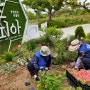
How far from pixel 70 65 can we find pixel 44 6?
1898 cm

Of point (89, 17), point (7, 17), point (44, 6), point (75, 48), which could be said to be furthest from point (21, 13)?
point (89, 17)

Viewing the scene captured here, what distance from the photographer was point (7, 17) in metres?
10.8

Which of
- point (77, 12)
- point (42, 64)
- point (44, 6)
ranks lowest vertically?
point (77, 12)

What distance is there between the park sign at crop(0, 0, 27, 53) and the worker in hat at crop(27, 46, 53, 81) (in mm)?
3210

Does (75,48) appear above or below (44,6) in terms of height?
above

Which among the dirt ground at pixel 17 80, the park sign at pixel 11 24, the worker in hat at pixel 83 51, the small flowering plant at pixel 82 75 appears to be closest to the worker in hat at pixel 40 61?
the dirt ground at pixel 17 80

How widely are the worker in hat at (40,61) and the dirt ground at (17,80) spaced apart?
27cm

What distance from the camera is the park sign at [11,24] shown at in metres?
10.6

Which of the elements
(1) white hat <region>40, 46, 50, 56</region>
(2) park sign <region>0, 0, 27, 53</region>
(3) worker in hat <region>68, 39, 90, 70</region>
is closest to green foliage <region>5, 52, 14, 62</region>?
(2) park sign <region>0, 0, 27, 53</region>

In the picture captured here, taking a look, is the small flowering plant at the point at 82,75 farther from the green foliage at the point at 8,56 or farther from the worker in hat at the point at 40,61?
the green foliage at the point at 8,56

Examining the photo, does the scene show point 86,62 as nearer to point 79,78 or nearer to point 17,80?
point 79,78

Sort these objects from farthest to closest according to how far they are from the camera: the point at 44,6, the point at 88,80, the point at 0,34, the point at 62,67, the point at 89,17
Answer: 1. the point at 89,17
2. the point at 44,6
3. the point at 0,34
4. the point at 62,67
5. the point at 88,80

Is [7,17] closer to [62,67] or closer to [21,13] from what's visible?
[21,13]

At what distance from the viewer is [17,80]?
7926 millimetres
